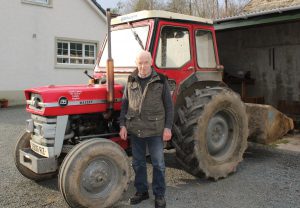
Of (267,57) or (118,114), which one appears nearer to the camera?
(118,114)

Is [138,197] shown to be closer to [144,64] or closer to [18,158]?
[144,64]

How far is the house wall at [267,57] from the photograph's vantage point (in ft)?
30.1

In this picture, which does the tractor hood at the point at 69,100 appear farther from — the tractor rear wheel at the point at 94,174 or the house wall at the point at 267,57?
the house wall at the point at 267,57

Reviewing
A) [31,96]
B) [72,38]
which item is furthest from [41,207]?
[72,38]

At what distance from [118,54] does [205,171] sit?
2015mm

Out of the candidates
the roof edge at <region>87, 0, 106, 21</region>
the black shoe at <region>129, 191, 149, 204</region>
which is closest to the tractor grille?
the black shoe at <region>129, 191, 149, 204</region>

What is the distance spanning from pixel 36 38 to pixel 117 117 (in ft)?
38.4

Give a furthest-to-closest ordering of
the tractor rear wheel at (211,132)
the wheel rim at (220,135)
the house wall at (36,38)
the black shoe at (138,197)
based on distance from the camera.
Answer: the house wall at (36,38) → the wheel rim at (220,135) → the tractor rear wheel at (211,132) → the black shoe at (138,197)

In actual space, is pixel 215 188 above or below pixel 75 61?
below

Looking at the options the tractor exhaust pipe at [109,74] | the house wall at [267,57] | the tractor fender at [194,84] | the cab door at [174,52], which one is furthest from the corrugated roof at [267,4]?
the tractor exhaust pipe at [109,74]

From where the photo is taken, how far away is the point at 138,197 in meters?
4.25

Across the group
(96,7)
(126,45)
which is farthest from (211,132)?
(96,7)

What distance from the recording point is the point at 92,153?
389 centimetres

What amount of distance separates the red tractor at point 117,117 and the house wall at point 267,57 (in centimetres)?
444
